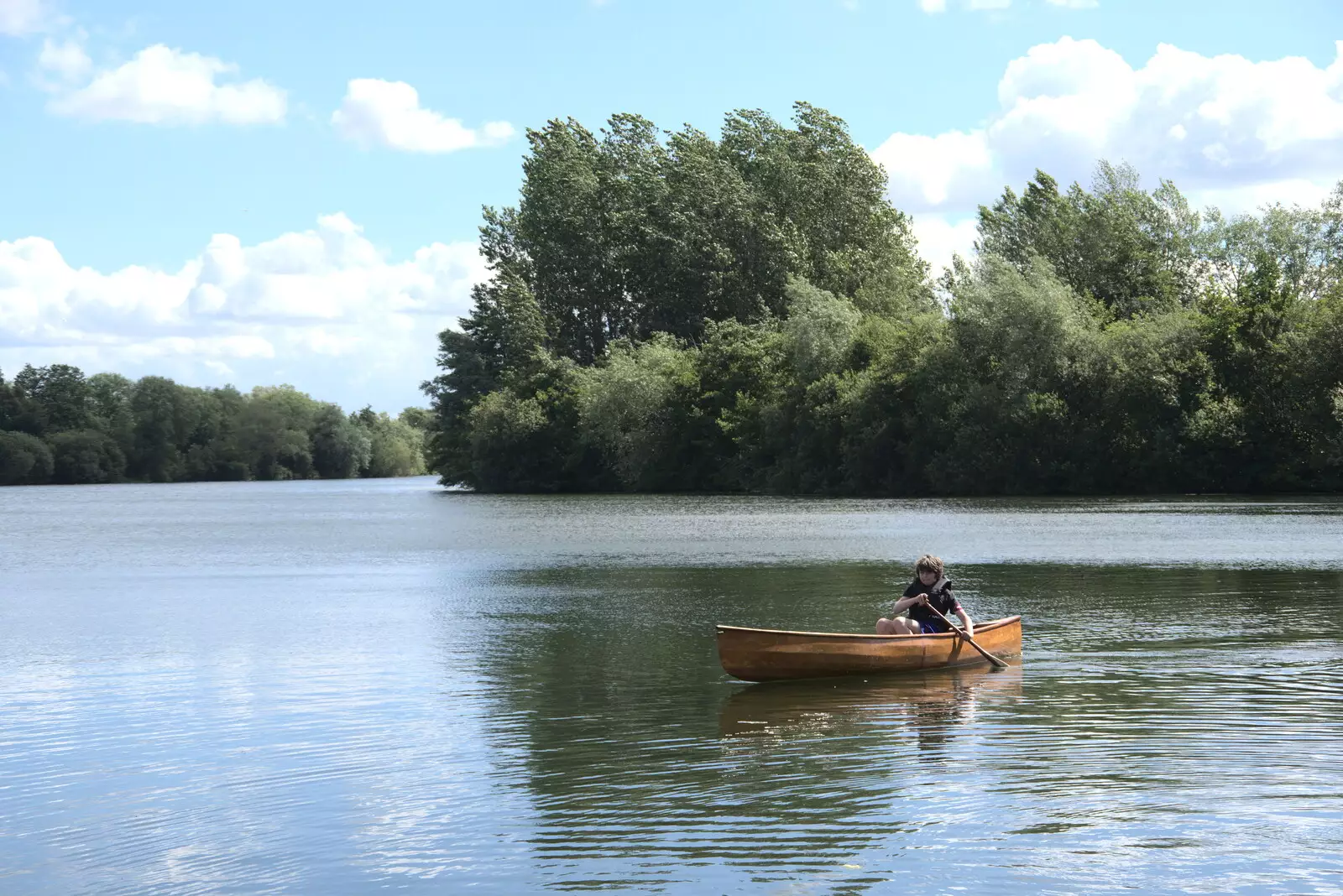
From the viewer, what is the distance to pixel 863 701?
16.5m

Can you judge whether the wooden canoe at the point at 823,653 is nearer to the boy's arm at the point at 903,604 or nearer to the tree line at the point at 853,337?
the boy's arm at the point at 903,604

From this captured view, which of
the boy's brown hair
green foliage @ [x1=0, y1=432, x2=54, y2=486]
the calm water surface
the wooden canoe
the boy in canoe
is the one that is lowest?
the calm water surface

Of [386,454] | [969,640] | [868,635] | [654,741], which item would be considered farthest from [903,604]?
[386,454]

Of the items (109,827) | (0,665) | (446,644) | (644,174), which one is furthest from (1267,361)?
(109,827)

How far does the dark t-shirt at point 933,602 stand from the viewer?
1852 centimetres

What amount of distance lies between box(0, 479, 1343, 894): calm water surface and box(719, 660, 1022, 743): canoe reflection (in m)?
0.08

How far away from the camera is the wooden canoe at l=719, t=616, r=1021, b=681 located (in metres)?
17.1

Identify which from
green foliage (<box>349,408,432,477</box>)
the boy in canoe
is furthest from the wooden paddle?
green foliage (<box>349,408,432,477</box>)

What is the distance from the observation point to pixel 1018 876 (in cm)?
951

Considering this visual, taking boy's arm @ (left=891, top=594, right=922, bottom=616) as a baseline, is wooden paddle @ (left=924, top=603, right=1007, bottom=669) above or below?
below

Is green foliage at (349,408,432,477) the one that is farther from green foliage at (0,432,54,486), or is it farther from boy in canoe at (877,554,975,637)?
boy in canoe at (877,554,975,637)

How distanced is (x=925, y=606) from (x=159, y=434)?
154582 millimetres

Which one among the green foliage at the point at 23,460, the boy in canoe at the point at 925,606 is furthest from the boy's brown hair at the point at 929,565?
the green foliage at the point at 23,460

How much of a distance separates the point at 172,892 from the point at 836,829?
469cm
